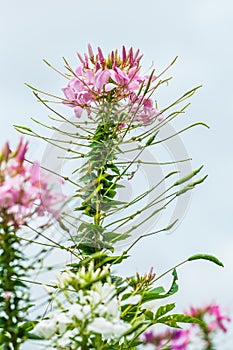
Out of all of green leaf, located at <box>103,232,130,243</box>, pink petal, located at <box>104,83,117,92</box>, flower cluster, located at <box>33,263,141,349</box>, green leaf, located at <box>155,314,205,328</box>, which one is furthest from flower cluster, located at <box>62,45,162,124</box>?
flower cluster, located at <box>33,263,141,349</box>

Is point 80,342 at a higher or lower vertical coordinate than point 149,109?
lower

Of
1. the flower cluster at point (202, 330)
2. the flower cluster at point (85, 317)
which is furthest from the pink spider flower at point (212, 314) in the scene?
the flower cluster at point (85, 317)

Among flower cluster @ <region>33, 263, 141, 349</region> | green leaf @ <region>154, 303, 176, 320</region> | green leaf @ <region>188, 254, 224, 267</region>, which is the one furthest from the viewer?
green leaf @ <region>154, 303, 176, 320</region>

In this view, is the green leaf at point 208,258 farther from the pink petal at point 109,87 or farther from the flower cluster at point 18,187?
the pink petal at point 109,87

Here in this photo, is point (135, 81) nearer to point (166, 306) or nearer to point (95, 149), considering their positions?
point (95, 149)

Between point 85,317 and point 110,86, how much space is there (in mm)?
1809

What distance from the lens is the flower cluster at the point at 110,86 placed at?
3705mm

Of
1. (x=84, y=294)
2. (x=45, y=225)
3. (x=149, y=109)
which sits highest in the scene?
(x=149, y=109)

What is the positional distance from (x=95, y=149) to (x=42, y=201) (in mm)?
1369

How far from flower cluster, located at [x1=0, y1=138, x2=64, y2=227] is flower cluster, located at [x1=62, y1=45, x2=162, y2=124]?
1533mm

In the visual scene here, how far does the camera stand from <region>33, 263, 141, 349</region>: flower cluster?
2.09m

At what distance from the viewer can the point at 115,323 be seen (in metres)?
2.12

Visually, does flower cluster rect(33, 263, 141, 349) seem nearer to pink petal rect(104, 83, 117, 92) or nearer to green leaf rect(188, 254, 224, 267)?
green leaf rect(188, 254, 224, 267)

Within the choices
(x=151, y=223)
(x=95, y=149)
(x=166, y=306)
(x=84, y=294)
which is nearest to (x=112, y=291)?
(x=84, y=294)
